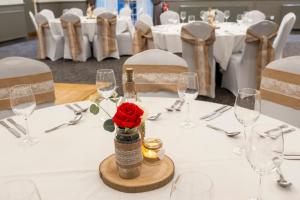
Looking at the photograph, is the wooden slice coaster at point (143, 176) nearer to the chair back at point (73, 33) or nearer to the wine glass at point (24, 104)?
the wine glass at point (24, 104)

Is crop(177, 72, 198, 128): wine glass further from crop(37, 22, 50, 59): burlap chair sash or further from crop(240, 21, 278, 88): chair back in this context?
crop(37, 22, 50, 59): burlap chair sash

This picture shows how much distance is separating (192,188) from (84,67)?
5.35 m

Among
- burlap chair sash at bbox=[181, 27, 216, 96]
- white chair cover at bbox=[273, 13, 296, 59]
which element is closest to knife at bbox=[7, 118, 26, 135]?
burlap chair sash at bbox=[181, 27, 216, 96]

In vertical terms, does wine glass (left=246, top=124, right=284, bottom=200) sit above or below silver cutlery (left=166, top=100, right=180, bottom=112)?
above

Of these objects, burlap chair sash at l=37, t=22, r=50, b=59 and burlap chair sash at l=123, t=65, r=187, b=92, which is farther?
burlap chair sash at l=37, t=22, r=50, b=59

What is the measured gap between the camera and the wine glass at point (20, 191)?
0.69 m

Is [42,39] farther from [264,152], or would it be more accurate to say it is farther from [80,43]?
[264,152]

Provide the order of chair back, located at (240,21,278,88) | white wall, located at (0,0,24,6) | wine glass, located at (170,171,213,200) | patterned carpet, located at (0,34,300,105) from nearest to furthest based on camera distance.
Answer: wine glass, located at (170,171,213,200) < chair back, located at (240,21,278,88) < patterned carpet, located at (0,34,300,105) < white wall, located at (0,0,24,6)

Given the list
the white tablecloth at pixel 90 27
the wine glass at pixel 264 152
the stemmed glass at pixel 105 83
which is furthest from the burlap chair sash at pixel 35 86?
the white tablecloth at pixel 90 27

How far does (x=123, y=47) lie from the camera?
6.66 meters

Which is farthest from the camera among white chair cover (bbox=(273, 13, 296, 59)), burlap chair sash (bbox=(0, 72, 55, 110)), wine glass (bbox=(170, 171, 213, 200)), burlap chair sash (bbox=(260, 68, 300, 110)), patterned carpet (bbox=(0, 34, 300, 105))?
patterned carpet (bbox=(0, 34, 300, 105))

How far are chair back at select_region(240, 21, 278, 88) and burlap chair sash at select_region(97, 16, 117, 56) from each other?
3069 mm

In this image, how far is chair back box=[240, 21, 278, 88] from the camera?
139 inches

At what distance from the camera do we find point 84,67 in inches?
229
